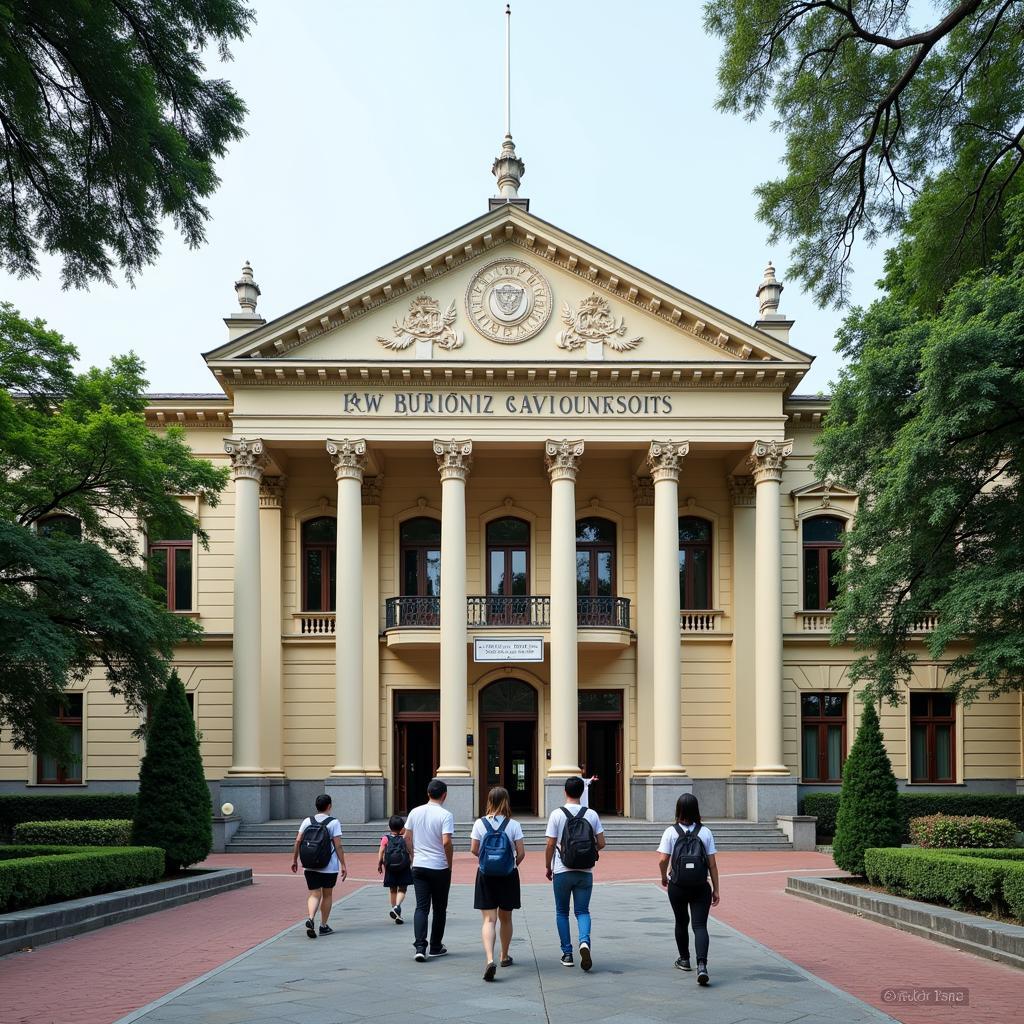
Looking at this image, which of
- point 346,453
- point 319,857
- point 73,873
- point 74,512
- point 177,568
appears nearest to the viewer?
point 319,857

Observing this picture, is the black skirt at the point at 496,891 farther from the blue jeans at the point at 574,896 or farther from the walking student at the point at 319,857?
the walking student at the point at 319,857

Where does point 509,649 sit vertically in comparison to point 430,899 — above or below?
above

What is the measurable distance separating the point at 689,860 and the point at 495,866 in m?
1.78

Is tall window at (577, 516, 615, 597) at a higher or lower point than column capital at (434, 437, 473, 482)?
lower

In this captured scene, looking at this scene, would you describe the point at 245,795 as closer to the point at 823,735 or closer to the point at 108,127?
the point at 823,735

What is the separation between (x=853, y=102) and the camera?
516 inches

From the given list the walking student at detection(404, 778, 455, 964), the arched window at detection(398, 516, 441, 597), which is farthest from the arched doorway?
the walking student at detection(404, 778, 455, 964)

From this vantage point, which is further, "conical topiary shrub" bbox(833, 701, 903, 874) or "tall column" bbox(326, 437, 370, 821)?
"tall column" bbox(326, 437, 370, 821)

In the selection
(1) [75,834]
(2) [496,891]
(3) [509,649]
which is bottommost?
(1) [75,834]

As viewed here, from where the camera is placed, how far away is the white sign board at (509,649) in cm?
3100

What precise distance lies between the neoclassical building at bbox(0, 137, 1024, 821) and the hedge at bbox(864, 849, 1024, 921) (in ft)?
40.6

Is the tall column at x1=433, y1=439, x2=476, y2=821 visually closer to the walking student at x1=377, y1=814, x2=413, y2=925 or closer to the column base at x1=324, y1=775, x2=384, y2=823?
the column base at x1=324, y1=775, x2=384, y2=823

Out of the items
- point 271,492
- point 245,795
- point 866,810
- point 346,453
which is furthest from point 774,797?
point 271,492

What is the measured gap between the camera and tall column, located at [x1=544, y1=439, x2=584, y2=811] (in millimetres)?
29312
